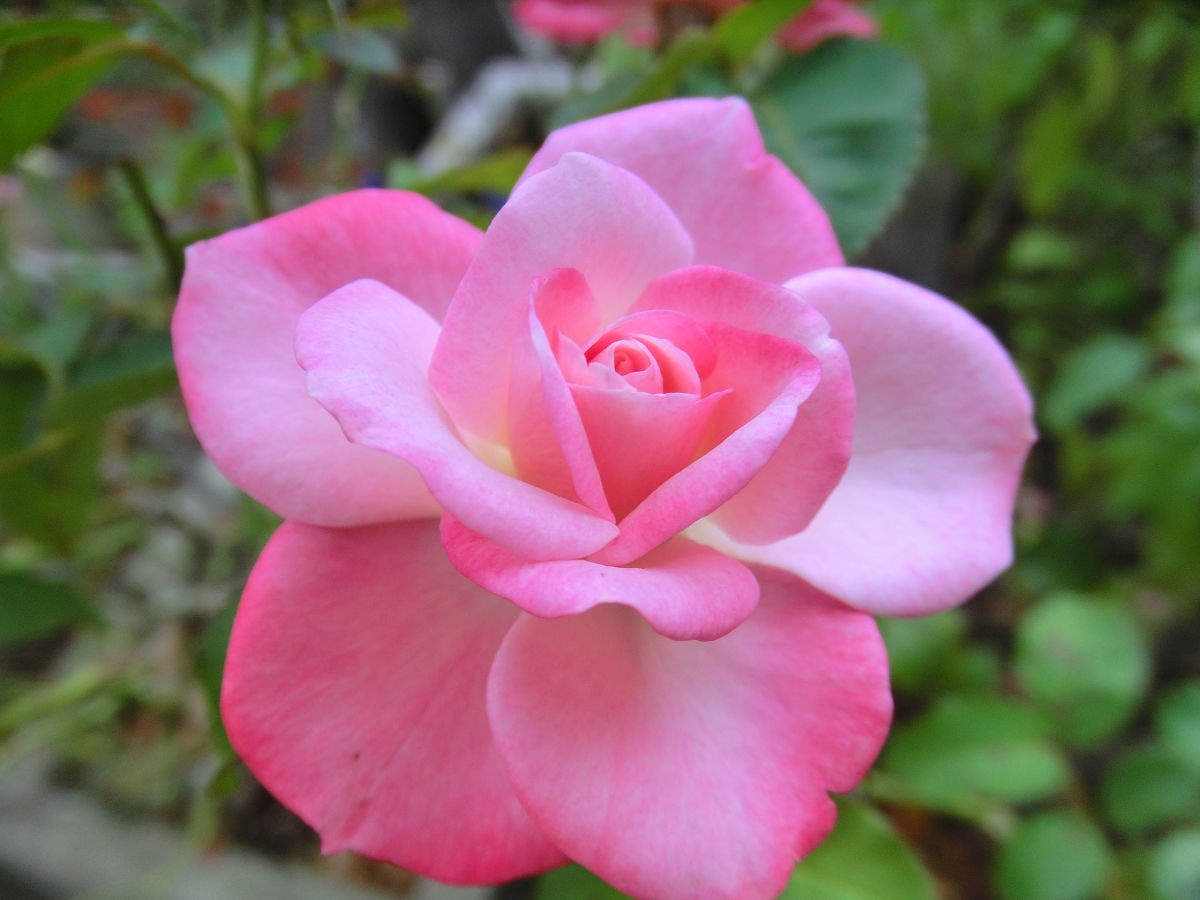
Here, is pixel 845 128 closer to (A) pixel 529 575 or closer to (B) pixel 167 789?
(A) pixel 529 575

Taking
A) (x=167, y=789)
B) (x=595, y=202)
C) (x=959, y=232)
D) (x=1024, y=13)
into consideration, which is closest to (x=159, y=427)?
(x=167, y=789)

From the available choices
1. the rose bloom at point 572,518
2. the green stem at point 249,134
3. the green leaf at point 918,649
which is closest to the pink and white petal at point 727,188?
the rose bloom at point 572,518

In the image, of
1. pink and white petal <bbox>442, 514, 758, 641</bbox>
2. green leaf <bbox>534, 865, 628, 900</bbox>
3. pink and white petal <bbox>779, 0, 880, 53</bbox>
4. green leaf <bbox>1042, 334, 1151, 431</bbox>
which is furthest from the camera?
green leaf <bbox>1042, 334, 1151, 431</bbox>

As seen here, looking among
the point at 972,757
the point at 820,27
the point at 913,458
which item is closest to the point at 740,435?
the point at 913,458

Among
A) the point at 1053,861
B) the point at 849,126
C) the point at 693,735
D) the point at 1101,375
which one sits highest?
the point at 849,126

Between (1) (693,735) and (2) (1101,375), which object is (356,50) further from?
(2) (1101,375)

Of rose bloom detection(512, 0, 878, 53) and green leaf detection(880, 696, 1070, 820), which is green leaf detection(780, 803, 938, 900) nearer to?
green leaf detection(880, 696, 1070, 820)

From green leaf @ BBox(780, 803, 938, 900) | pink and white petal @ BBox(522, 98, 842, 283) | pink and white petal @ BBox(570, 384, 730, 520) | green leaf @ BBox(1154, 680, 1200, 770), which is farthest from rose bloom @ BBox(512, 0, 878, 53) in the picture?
Result: green leaf @ BBox(1154, 680, 1200, 770)
